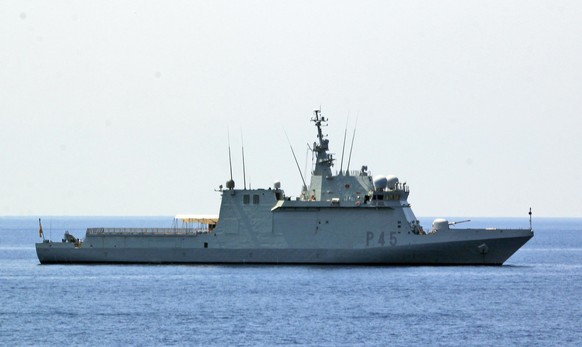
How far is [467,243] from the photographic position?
54.6 meters

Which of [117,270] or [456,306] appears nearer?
[456,306]

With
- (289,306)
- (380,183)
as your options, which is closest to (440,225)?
(380,183)

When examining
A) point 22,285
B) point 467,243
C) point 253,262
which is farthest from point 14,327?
point 467,243

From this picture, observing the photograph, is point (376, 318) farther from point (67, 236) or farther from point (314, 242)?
point (67, 236)

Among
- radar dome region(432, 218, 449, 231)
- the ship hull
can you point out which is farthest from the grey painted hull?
radar dome region(432, 218, 449, 231)

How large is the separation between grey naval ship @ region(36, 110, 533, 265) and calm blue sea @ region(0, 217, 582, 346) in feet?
2.81

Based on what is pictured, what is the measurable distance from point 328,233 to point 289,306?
1268 centimetres

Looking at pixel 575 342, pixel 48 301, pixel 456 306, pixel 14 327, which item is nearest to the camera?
pixel 575 342

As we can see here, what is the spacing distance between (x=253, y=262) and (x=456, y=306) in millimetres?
15857

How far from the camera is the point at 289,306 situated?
140ft

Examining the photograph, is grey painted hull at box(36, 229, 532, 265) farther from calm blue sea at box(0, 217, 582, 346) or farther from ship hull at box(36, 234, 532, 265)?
calm blue sea at box(0, 217, 582, 346)

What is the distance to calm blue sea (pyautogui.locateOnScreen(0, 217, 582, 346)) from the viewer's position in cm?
3616

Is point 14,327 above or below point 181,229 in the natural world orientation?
below

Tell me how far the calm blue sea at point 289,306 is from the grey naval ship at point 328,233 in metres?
0.86
